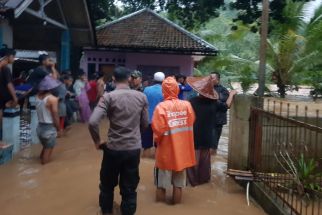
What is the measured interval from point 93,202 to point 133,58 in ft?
44.2

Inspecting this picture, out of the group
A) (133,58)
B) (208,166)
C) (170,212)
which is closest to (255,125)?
(208,166)

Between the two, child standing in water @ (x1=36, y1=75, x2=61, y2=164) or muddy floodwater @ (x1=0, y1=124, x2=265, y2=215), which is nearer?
muddy floodwater @ (x1=0, y1=124, x2=265, y2=215)

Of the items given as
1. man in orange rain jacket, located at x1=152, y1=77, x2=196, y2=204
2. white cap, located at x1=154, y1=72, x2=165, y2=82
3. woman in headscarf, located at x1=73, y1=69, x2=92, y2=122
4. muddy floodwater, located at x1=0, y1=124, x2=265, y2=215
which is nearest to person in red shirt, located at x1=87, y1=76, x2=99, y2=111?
woman in headscarf, located at x1=73, y1=69, x2=92, y2=122

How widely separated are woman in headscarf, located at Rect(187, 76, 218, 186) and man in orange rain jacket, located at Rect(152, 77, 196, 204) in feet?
2.92

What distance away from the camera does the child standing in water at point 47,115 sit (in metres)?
7.54

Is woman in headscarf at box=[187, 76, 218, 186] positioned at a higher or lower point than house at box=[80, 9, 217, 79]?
lower

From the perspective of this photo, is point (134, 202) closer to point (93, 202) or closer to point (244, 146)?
point (93, 202)

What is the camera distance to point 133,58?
18.7 m

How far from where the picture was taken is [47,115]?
7566 millimetres

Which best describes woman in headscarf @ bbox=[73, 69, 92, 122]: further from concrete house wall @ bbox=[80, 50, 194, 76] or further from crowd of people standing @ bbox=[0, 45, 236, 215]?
concrete house wall @ bbox=[80, 50, 194, 76]

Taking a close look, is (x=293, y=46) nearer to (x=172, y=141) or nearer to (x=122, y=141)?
(x=172, y=141)

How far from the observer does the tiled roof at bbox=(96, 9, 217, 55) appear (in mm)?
17547

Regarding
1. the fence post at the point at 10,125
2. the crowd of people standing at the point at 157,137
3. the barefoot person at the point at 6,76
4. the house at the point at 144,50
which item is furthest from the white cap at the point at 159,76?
the house at the point at 144,50

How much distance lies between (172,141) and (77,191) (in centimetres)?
161
